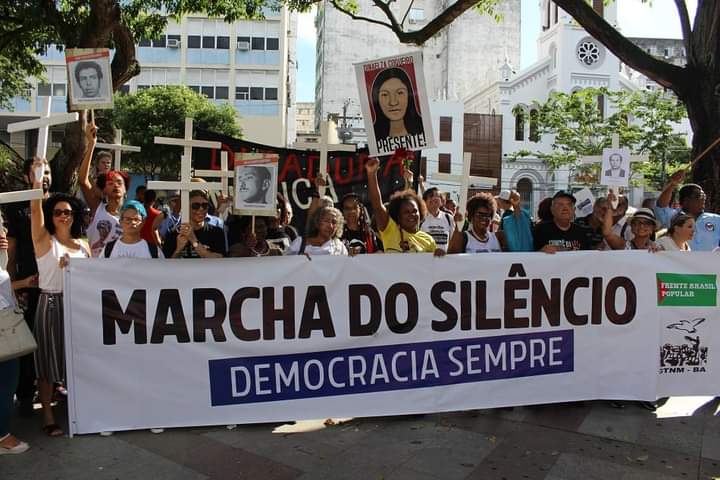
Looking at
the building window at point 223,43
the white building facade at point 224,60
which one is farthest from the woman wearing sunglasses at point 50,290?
the building window at point 223,43

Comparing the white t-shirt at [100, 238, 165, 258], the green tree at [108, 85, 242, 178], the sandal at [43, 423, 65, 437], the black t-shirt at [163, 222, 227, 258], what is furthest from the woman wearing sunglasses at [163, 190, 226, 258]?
the green tree at [108, 85, 242, 178]

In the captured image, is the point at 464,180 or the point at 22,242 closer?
the point at 22,242

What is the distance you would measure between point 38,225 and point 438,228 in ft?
11.3

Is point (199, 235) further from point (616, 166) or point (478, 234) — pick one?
point (616, 166)

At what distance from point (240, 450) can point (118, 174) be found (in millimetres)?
2765

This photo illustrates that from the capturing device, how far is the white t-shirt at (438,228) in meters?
6.01

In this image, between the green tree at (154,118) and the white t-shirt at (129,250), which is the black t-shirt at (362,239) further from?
the green tree at (154,118)

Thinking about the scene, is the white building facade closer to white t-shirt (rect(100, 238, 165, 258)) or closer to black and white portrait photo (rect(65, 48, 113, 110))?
black and white portrait photo (rect(65, 48, 113, 110))

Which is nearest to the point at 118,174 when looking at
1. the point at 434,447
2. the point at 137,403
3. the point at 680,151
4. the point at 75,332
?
the point at 75,332

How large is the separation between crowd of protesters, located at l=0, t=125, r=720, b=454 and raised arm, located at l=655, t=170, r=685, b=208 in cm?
2

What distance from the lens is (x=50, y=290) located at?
427 cm

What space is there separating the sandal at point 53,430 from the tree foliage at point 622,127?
2676cm

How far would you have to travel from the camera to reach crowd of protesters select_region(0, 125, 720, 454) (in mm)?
4270

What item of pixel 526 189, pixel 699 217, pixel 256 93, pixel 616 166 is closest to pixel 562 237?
pixel 616 166
